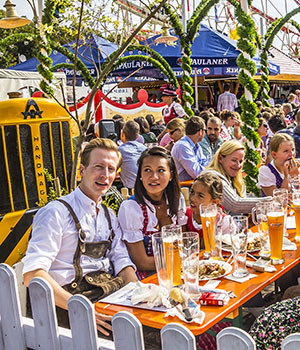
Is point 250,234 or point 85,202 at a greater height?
point 85,202

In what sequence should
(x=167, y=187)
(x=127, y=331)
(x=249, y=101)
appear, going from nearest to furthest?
(x=127, y=331)
(x=167, y=187)
(x=249, y=101)

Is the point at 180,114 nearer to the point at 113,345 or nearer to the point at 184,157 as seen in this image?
the point at 184,157

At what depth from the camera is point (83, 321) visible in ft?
5.33

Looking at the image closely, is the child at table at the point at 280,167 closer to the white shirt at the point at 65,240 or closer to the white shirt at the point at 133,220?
the white shirt at the point at 133,220

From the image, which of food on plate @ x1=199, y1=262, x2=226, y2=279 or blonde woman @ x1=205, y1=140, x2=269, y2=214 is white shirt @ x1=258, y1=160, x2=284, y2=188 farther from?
food on plate @ x1=199, y1=262, x2=226, y2=279

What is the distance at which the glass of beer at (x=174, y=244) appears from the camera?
209 cm

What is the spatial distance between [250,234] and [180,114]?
729 cm

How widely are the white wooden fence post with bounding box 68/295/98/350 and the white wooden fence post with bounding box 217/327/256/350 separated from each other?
0.53 meters

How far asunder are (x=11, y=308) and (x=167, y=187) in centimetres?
148

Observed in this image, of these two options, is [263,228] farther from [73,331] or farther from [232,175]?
[232,175]

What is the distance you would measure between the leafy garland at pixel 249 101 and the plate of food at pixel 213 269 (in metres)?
3.35

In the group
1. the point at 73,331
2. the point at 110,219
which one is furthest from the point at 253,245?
the point at 73,331

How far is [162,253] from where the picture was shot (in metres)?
2.09

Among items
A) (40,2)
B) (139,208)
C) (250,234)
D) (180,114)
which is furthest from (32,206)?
(180,114)
